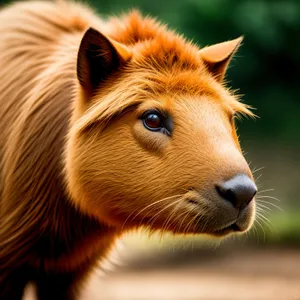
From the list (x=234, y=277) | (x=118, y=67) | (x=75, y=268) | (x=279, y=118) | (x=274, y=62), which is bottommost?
(x=234, y=277)

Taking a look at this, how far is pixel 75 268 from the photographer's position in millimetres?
4777

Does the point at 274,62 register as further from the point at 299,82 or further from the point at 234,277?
the point at 234,277

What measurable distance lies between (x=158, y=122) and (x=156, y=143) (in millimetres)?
121

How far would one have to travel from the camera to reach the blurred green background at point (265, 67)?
9.99m

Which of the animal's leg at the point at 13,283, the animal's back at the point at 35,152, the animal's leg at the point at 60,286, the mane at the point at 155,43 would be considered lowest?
the animal's leg at the point at 60,286

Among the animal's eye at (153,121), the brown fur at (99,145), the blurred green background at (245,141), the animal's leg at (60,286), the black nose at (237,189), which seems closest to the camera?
the black nose at (237,189)

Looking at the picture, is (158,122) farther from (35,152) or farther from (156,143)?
(35,152)

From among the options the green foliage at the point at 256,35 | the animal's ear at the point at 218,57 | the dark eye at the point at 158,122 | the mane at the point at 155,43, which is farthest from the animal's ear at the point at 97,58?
the green foliage at the point at 256,35

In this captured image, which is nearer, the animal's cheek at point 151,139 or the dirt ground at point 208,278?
the animal's cheek at point 151,139

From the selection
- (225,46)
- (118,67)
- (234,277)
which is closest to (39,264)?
(118,67)

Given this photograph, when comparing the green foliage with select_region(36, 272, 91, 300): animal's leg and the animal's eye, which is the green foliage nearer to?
select_region(36, 272, 91, 300): animal's leg

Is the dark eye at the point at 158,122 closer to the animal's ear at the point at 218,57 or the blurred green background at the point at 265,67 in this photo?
the animal's ear at the point at 218,57

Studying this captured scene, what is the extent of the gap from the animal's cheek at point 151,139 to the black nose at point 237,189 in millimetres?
444

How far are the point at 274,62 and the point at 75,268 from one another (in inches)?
269
